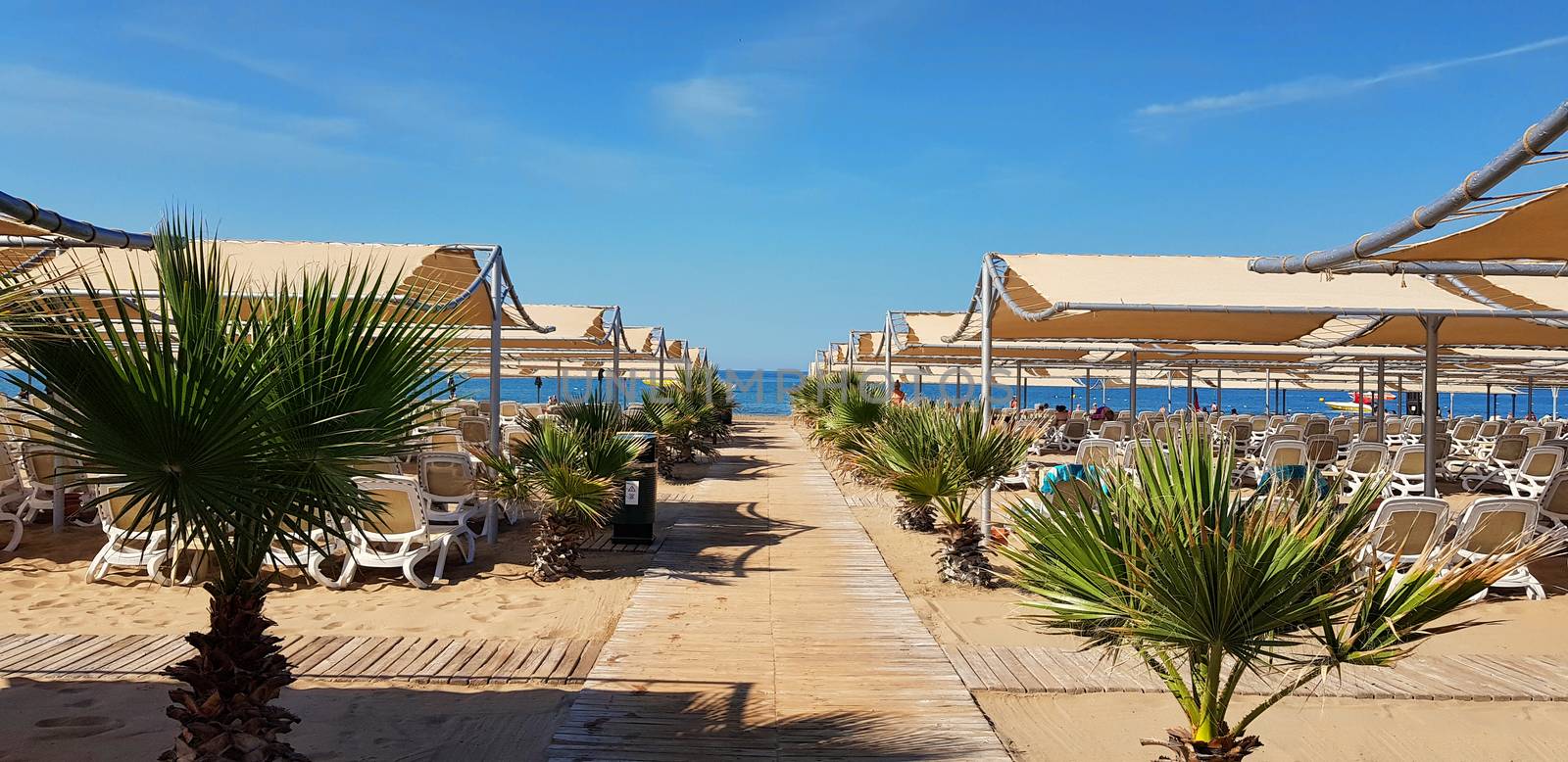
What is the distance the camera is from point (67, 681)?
163 inches

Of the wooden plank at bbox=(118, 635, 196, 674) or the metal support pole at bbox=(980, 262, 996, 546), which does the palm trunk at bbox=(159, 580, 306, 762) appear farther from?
the metal support pole at bbox=(980, 262, 996, 546)

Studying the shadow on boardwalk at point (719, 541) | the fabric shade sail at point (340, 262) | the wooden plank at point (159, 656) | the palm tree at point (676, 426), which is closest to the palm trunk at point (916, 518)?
the shadow on boardwalk at point (719, 541)

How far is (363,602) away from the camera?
5.73 metres

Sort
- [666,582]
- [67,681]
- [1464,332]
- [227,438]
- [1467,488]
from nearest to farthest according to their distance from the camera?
[227,438]
[67,681]
[666,582]
[1464,332]
[1467,488]

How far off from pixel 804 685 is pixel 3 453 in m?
7.44

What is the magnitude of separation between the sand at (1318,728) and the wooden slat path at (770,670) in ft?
0.75

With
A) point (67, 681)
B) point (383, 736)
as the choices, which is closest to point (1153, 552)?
point (383, 736)

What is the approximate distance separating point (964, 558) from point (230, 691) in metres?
4.78

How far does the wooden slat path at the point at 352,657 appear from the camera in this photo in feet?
14.0

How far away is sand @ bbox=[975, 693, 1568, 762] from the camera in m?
3.57

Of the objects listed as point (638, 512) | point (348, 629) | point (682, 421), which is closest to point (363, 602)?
point (348, 629)

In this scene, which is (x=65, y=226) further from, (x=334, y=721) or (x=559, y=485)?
(x=559, y=485)

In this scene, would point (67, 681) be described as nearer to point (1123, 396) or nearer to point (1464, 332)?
point (1464, 332)

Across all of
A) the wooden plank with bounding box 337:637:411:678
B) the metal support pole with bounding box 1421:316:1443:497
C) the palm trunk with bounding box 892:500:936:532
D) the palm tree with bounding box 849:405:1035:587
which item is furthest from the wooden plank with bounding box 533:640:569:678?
the metal support pole with bounding box 1421:316:1443:497
